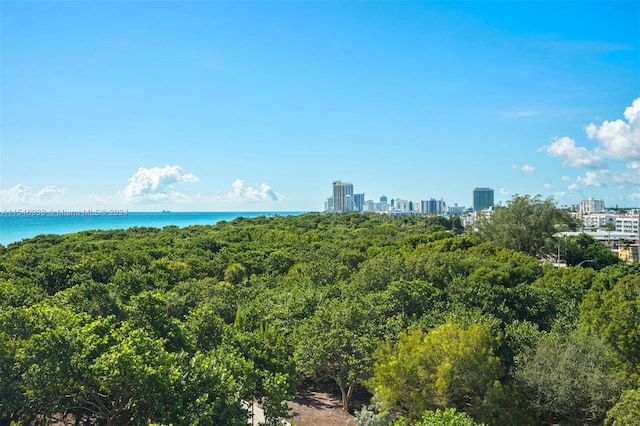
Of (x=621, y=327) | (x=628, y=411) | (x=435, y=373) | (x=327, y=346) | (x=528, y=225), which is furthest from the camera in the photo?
(x=528, y=225)

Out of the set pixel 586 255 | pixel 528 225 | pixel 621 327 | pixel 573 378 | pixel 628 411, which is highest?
pixel 528 225

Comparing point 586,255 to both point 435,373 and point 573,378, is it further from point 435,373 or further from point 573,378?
point 435,373

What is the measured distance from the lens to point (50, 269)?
31.8m

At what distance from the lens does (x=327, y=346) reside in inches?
803

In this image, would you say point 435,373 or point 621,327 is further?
point 621,327

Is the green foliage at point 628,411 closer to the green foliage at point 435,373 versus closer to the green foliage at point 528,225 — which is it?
the green foliage at point 435,373

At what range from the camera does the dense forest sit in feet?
40.5

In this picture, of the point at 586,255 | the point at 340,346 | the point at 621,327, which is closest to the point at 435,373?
the point at 340,346

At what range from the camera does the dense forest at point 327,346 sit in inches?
486

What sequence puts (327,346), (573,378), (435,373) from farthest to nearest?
(327,346) < (573,378) < (435,373)

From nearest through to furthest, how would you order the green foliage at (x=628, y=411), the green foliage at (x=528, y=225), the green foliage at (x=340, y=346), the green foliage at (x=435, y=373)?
1. the green foliage at (x=628, y=411)
2. the green foliage at (x=435, y=373)
3. the green foliage at (x=340, y=346)
4. the green foliage at (x=528, y=225)

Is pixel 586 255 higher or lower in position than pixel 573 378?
lower

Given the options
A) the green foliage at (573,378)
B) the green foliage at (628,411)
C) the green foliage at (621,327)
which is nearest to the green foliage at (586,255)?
the green foliage at (621,327)

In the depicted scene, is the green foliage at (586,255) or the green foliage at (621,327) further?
the green foliage at (586,255)
